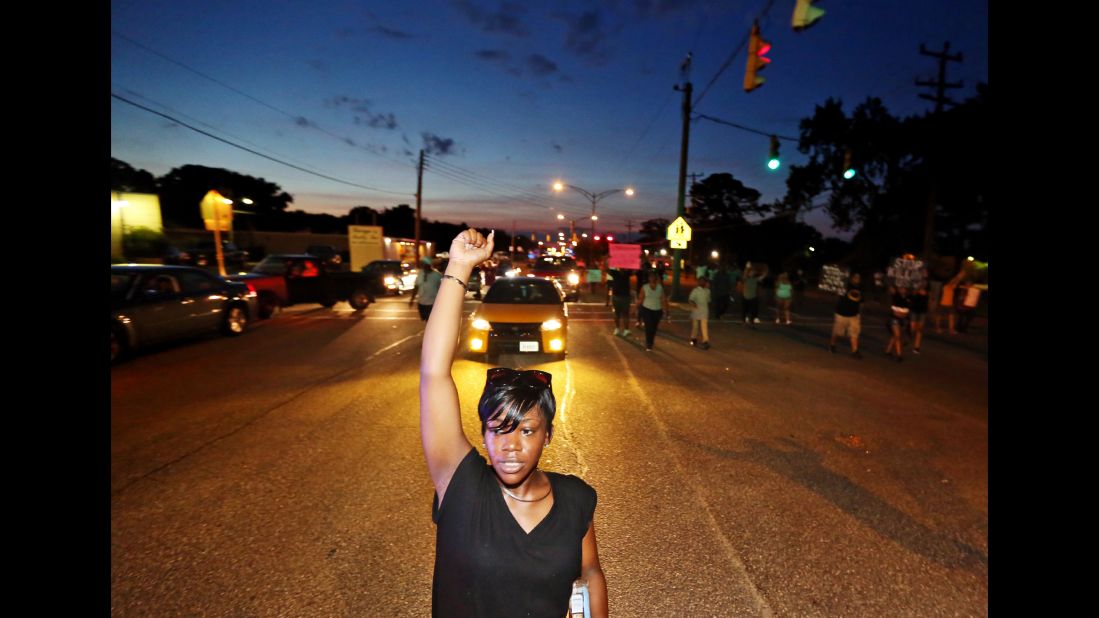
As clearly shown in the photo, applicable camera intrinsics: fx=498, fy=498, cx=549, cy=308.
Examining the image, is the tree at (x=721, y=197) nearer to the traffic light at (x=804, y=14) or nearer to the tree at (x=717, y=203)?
the tree at (x=717, y=203)

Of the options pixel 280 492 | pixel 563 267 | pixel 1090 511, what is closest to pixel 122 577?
pixel 280 492

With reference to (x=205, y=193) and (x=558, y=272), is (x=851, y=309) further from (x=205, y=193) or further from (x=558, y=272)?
(x=205, y=193)

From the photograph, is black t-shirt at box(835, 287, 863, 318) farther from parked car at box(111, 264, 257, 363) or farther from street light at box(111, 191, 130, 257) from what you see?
street light at box(111, 191, 130, 257)

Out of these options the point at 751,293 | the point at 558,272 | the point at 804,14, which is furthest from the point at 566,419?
the point at 558,272

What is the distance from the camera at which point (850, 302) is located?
1011 cm

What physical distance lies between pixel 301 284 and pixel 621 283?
9.86 m

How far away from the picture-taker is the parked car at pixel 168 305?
8469 millimetres

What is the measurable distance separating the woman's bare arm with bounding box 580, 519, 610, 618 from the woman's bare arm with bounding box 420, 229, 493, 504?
1.50 ft

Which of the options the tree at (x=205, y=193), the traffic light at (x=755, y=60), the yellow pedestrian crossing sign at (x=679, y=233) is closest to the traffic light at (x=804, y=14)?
the traffic light at (x=755, y=60)

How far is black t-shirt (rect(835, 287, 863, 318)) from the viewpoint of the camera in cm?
1003

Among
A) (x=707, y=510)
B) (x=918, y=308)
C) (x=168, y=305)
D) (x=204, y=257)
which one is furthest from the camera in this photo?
(x=204, y=257)

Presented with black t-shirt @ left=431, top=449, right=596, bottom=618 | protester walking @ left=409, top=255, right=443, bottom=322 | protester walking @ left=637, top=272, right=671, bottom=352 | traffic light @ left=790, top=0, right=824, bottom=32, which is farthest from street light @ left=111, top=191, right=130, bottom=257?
black t-shirt @ left=431, top=449, right=596, bottom=618

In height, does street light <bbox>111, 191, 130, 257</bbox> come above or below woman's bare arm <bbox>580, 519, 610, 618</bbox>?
above

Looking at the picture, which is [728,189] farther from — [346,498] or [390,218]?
[346,498]
